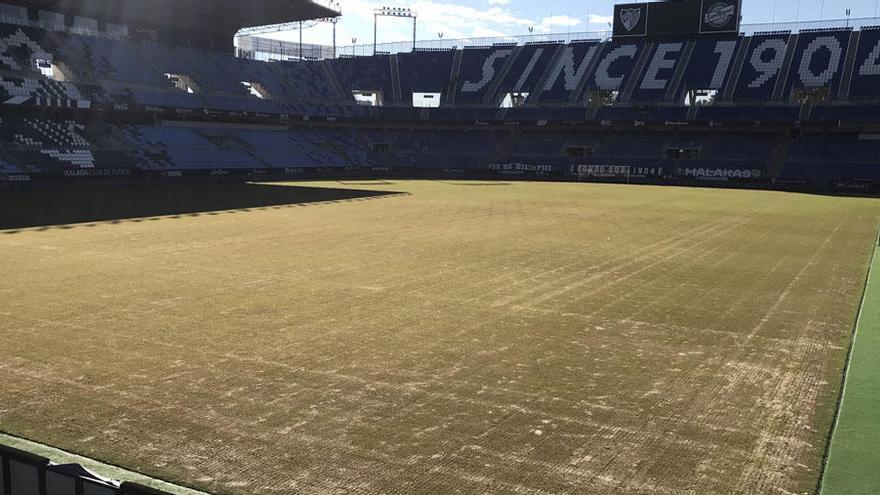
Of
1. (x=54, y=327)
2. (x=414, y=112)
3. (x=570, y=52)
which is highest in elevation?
(x=570, y=52)

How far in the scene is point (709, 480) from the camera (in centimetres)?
591

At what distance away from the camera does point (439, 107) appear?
2926 inches

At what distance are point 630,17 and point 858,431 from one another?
226 feet

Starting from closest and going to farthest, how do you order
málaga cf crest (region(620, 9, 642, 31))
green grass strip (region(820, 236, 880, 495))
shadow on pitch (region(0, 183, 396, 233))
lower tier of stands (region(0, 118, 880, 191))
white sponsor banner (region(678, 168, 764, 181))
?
green grass strip (region(820, 236, 880, 495)) → shadow on pitch (region(0, 183, 396, 233)) → lower tier of stands (region(0, 118, 880, 191)) → white sponsor banner (region(678, 168, 764, 181)) → málaga cf crest (region(620, 9, 642, 31))

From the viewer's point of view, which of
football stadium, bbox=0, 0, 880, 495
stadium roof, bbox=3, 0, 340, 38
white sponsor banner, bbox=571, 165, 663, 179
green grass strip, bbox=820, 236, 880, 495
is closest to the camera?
green grass strip, bbox=820, 236, 880, 495

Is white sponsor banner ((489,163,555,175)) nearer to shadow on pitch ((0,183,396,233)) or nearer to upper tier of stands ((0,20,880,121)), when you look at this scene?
upper tier of stands ((0,20,880,121))

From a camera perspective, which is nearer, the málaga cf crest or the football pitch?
the football pitch

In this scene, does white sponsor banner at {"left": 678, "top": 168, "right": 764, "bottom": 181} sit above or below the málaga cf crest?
below

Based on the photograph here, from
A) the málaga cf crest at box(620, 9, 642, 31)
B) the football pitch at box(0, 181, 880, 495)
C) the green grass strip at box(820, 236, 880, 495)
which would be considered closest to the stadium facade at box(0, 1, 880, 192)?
the málaga cf crest at box(620, 9, 642, 31)

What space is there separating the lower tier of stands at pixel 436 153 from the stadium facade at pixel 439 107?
154 millimetres

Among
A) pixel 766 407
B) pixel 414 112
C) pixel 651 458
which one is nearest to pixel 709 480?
pixel 651 458

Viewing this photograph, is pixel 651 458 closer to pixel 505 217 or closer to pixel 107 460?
pixel 107 460

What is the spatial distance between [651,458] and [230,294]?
894cm

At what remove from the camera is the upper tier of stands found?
166ft
